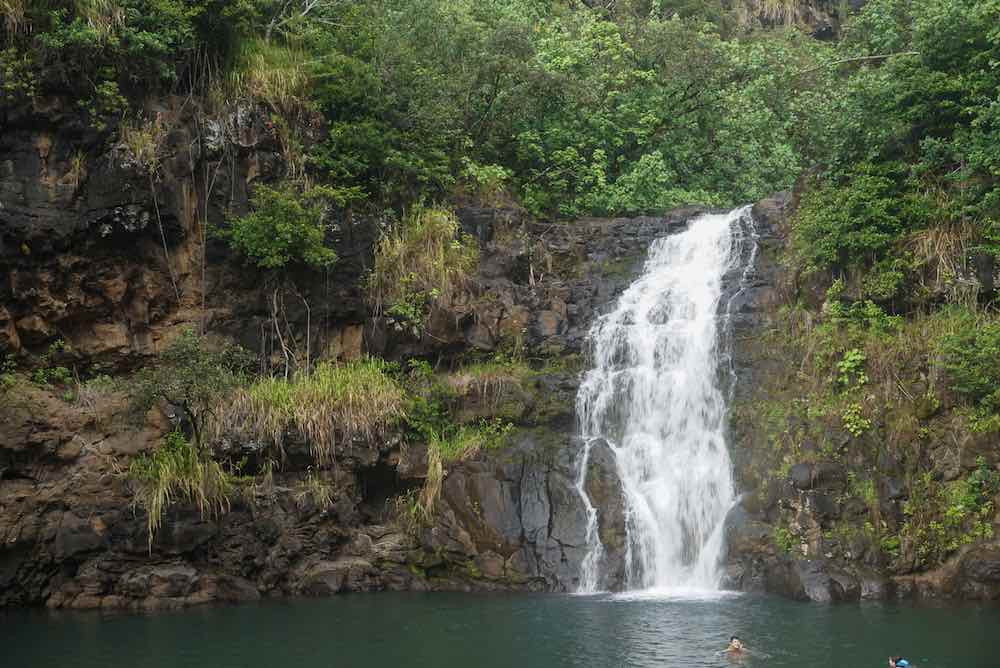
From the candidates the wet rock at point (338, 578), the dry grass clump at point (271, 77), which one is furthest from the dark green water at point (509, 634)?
the dry grass clump at point (271, 77)

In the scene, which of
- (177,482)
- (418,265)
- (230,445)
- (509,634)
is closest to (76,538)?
(177,482)

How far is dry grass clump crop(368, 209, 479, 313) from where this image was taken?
22.2m

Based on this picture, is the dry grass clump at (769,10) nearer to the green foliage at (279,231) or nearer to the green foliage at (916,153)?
the green foliage at (916,153)

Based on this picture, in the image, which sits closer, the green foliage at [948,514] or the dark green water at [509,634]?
the dark green water at [509,634]

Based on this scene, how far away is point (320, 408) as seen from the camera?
19.5 m

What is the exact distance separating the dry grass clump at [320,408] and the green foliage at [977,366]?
35.1ft

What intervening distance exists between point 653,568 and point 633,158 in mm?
15296

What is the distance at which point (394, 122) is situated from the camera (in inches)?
953

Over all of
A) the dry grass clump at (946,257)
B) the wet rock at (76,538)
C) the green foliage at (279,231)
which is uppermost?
the green foliage at (279,231)

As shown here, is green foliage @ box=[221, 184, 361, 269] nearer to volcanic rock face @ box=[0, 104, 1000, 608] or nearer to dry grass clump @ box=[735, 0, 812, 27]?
volcanic rock face @ box=[0, 104, 1000, 608]

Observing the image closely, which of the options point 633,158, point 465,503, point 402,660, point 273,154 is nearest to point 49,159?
point 273,154

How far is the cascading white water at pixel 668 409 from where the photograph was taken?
716 inches

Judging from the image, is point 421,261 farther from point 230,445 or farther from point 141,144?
point 141,144

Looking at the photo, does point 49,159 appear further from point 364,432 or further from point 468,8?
point 468,8
